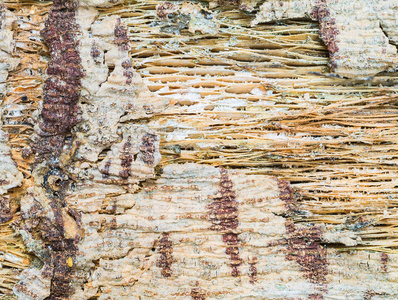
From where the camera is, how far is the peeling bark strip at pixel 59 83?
1.66m

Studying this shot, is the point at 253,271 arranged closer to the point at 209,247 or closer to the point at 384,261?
the point at 209,247

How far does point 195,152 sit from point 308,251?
696 millimetres

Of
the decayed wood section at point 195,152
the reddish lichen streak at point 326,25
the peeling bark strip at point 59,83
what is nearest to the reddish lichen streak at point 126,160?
the decayed wood section at point 195,152

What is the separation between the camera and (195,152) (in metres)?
1.73

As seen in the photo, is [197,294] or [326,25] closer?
[197,294]

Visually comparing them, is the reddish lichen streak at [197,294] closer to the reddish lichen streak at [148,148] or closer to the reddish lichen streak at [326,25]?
the reddish lichen streak at [148,148]

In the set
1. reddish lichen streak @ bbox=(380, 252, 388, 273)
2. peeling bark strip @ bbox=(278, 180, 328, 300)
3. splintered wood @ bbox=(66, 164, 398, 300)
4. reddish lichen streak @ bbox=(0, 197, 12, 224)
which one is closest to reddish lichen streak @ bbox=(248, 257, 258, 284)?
splintered wood @ bbox=(66, 164, 398, 300)

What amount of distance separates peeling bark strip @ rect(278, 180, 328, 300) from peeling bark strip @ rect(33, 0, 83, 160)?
112cm

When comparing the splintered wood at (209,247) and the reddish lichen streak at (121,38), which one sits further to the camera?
the reddish lichen streak at (121,38)

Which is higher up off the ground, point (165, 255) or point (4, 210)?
point (4, 210)

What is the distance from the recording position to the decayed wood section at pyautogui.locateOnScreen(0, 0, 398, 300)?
5.32ft

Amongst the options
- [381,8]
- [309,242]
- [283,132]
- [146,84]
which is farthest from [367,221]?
[146,84]

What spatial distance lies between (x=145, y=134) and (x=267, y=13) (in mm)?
840

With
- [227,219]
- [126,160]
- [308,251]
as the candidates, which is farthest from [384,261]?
[126,160]
